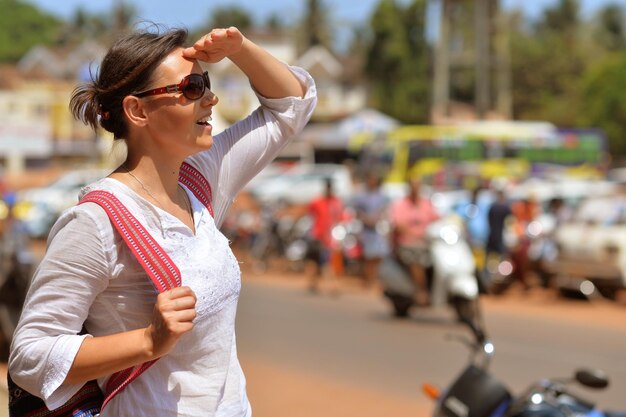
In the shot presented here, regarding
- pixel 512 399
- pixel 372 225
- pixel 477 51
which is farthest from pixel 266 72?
pixel 477 51

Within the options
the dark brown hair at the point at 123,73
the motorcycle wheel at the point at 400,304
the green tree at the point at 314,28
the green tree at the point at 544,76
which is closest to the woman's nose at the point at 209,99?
the dark brown hair at the point at 123,73

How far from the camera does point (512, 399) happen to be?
4.70 metres

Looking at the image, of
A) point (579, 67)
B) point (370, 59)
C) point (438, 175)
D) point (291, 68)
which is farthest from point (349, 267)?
point (579, 67)

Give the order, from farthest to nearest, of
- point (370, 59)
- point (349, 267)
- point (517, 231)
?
point (370, 59) < point (349, 267) < point (517, 231)

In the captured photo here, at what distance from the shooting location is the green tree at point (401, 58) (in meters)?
62.7

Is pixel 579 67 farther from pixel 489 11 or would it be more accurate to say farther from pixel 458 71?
pixel 489 11

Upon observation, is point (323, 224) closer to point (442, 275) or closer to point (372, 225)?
point (372, 225)

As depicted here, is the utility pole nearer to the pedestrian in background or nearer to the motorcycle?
the pedestrian in background

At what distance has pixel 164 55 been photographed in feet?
8.12

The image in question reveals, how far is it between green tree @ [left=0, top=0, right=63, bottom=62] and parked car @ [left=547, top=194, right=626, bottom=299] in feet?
305

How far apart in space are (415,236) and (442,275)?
25.3 inches

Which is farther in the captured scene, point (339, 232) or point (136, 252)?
point (339, 232)

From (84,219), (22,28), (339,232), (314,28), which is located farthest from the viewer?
(22,28)

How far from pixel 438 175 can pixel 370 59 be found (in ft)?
127
